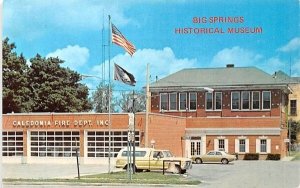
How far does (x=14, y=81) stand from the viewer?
47.1ft

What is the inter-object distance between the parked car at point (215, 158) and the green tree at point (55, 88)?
2973mm

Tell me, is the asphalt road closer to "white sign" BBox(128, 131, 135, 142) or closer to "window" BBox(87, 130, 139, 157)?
"window" BBox(87, 130, 139, 157)

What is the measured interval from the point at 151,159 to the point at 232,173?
288cm

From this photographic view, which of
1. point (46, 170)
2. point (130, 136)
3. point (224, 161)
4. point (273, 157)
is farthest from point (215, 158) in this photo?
point (46, 170)

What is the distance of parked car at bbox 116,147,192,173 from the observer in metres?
16.2

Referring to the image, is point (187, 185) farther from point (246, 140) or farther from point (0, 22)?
point (0, 22)

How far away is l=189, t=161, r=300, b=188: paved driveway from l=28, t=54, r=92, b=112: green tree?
3077mm

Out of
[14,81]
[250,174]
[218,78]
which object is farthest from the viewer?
[14,81]

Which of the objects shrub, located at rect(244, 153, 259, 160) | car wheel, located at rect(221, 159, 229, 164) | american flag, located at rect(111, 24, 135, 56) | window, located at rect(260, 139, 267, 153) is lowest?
car wheel, located at rect(221, 159, 229, 164)

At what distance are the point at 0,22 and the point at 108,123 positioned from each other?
6857mm

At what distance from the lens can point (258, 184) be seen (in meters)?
12.0

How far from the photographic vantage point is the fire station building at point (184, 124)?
13.7 m

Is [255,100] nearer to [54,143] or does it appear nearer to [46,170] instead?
[46,170]

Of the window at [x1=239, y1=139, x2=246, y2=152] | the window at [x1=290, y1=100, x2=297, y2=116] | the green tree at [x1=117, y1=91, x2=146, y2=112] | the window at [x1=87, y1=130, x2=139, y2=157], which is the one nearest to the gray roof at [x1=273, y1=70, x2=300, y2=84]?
the window at [x1=290, y1=100, x2=297, y2=116]
